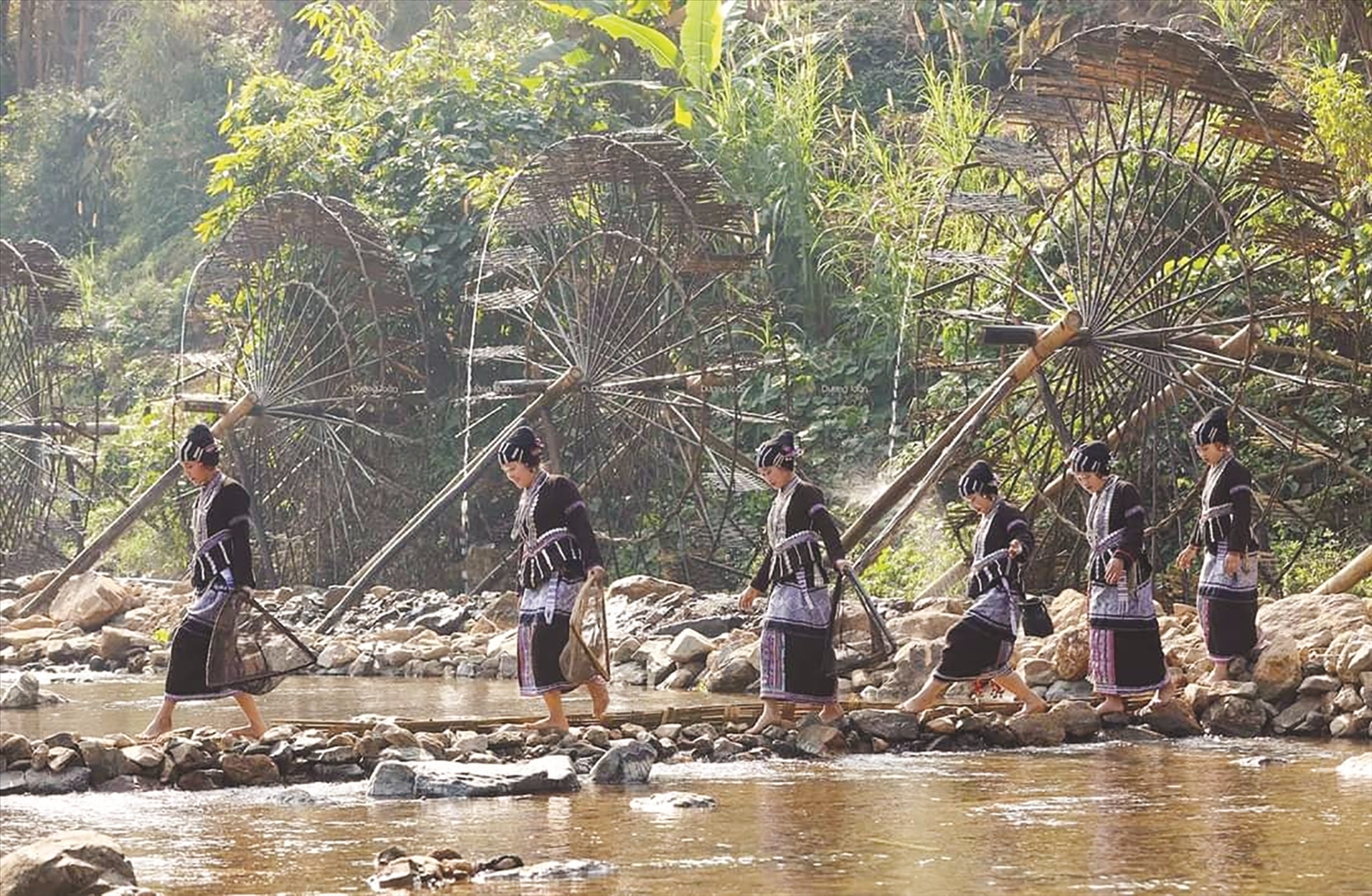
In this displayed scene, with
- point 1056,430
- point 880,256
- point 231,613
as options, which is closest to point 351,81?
point 880,256

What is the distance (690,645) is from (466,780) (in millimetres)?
5599

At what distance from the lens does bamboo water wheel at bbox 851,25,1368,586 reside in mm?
13781

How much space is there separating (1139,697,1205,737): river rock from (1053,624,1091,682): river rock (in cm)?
125

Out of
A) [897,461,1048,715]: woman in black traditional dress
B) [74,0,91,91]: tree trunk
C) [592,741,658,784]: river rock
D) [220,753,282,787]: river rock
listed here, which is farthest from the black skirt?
[74,0,91,91]: tree trunk

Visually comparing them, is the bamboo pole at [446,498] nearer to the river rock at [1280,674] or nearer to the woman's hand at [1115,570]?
the woman's hand at [1115,570]

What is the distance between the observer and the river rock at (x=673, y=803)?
7.86 meters

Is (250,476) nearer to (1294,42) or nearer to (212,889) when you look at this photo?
(1294,42)

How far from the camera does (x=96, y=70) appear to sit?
43.2m

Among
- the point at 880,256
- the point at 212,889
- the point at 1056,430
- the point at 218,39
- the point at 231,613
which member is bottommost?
the point at 212,889

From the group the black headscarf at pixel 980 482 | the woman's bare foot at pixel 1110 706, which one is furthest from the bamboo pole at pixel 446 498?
the woman's bare foot at pixel 1110 706

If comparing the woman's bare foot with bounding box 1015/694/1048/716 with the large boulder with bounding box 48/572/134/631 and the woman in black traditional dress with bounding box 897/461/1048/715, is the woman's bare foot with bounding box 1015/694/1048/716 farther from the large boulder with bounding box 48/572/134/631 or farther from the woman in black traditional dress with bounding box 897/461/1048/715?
the large boulder with bounding box 48/572/134/631

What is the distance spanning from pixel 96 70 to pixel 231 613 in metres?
35.7

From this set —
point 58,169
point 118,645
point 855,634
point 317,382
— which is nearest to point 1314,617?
point 855,634

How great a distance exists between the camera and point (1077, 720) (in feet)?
33.5
